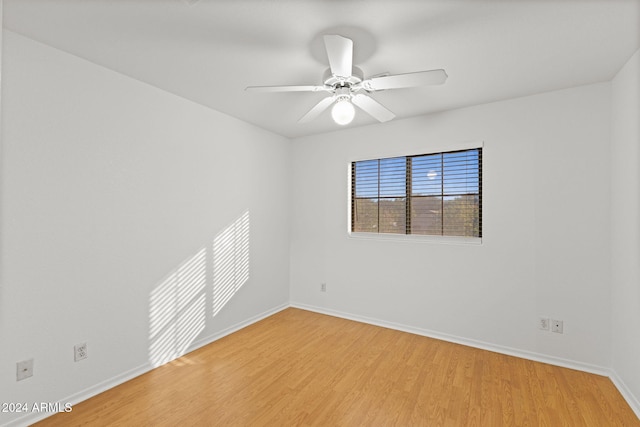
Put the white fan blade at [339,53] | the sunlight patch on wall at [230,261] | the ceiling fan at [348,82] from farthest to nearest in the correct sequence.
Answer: the sunlight patch on wall at [230,261] < the ceiling fan at [348,82] < the white fan blade at [339,53]

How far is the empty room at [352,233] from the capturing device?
1807mm

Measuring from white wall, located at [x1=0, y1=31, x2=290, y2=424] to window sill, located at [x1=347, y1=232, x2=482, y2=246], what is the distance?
1.69m

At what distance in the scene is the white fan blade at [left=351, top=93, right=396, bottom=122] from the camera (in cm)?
216

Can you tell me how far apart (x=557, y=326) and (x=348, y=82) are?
2816mm

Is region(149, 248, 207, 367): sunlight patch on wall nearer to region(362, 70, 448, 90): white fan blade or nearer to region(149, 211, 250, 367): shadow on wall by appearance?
region(149, 211, 250, 367): shadow on wall

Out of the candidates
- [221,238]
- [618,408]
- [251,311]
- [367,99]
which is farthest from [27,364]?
[618,408]

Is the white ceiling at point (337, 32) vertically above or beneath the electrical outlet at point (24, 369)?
above

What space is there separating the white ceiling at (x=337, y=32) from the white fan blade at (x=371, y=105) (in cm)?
27

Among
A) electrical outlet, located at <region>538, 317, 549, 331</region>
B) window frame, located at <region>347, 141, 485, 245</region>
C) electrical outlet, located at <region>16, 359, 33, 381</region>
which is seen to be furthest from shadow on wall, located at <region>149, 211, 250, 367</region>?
electrical outlet, located at <region>538, 317, 549, 331</region>

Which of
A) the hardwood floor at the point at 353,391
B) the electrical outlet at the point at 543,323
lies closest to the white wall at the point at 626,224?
the hardwood floor at the point at 353,391

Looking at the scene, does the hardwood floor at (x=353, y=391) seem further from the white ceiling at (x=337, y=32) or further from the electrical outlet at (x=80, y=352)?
the white ceiling at (x=337, y=32)

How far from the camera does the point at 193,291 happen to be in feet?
9.54

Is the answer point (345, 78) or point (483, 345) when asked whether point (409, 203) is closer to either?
point (483, 345)

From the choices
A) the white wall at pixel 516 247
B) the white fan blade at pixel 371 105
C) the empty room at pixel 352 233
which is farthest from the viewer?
the white wall at pixel 516 247
